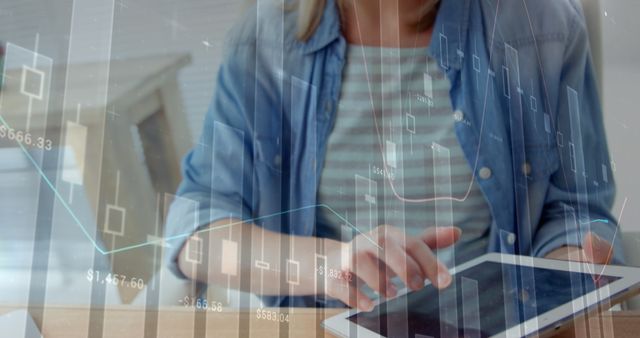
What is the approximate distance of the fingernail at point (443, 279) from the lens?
29.4 inches

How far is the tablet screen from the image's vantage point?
689 millimetres

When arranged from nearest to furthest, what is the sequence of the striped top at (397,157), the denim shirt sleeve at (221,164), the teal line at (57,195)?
the teal line at (57,195) < the denim shirt sleeve at (221,164) < the striped top at (397,157)

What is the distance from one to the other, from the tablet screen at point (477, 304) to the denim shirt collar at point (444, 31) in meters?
0.28

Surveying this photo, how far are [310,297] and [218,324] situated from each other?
0.11 meters

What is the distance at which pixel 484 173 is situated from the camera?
2.64ft

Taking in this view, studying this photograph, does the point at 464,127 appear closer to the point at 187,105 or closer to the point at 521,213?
the point at 521,213

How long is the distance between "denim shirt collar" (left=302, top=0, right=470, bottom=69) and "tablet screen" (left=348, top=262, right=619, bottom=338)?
28cm

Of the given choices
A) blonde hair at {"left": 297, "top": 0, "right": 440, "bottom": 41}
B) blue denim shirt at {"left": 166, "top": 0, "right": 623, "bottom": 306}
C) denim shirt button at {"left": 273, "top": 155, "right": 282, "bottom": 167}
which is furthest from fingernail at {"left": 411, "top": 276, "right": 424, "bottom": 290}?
blonde hair at {"left": 297, "top": 0, "right": 440, "bottom": 41}

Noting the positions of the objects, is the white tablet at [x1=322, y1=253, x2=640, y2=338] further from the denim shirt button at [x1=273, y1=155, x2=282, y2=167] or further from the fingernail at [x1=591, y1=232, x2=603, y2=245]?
the denim shirt button at [x1=273, y1=155, x2=282, y2=167]

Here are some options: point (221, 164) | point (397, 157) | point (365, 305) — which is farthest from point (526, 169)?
point (221, 164)

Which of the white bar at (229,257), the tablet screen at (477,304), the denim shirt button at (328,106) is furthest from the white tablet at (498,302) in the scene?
the denim shirt button at (328,106)

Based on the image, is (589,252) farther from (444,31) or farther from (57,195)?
(57,195)

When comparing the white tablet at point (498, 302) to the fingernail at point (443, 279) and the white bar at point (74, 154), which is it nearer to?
the fingernail at point (443, 279)

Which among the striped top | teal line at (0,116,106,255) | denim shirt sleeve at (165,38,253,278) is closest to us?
teal line at (0,116,106,255)
